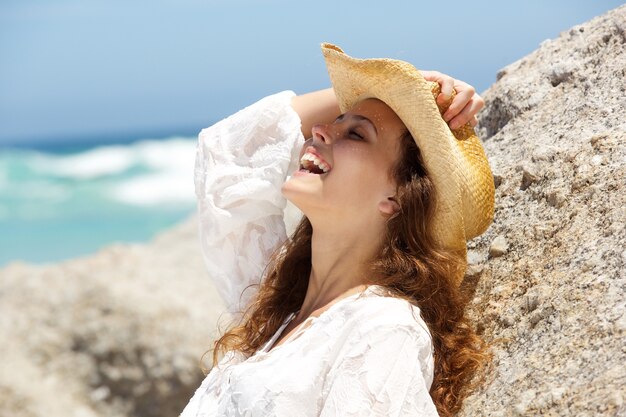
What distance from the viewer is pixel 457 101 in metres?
2.71

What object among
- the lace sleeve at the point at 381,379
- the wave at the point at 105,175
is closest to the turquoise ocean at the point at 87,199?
the wave at the point at 105,175

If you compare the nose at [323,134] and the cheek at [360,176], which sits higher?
the nose at [323,134]

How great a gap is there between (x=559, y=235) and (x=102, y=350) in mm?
4327

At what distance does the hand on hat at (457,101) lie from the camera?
2.71 metres

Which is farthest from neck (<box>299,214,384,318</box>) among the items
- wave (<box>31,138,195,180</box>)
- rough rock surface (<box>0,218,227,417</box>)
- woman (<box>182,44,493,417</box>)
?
wave (<box>31,138,195,180</box>)

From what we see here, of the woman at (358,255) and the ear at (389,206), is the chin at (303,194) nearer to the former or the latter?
the woman at (358,255)

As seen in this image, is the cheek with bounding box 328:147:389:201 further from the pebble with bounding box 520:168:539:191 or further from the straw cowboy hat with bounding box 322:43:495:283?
the pebble with bounding box 520:168:539:191

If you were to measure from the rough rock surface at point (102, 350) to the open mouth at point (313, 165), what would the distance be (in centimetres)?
342

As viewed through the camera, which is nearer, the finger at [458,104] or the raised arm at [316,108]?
the finger at [458,104]

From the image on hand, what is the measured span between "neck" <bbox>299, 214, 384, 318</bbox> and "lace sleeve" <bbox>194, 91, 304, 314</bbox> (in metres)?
0.37

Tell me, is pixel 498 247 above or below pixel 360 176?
below

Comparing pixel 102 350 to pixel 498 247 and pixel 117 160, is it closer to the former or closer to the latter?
pixel 498 247

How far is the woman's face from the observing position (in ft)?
8.79

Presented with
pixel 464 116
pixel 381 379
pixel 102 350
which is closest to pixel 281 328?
pixel 381 379
